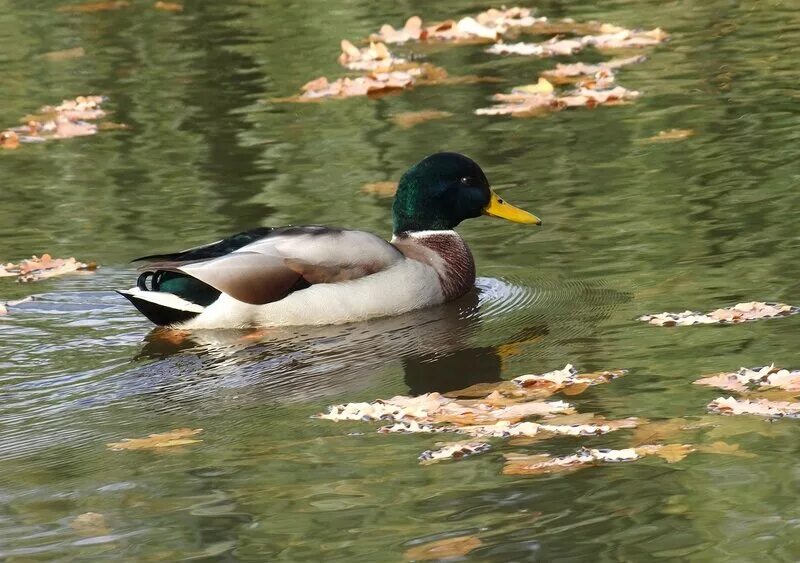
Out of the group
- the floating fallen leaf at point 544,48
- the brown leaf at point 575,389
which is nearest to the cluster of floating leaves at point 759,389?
the brown leaf at point 575,389

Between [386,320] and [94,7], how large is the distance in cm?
987

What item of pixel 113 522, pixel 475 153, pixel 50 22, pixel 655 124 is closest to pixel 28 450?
pixel 113 522

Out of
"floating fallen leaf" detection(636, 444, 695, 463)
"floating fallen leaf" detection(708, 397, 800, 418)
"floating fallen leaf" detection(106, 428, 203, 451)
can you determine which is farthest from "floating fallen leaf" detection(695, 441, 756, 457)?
"floating fallen leaf" detection(106, 428, 203, 451)

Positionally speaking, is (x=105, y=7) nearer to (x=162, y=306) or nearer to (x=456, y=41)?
(x=456, y=41)

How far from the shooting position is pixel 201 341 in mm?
7914

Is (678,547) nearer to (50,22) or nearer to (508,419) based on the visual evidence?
(508,419)

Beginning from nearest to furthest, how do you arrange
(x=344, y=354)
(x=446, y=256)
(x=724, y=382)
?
(x=724, y=382)
(x=344, y=354)
(x=446, y=256)

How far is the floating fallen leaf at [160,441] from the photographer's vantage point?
20.0 ft

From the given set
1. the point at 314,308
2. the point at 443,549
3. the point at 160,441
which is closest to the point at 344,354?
the point at 314,308

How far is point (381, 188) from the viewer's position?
10125 mm

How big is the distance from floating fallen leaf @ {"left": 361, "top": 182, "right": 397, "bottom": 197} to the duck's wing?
1.84m

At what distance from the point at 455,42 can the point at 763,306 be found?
745cm

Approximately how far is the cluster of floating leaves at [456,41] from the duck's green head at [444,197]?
2957 mm

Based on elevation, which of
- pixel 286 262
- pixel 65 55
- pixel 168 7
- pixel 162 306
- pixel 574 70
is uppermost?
pixel 168 7
